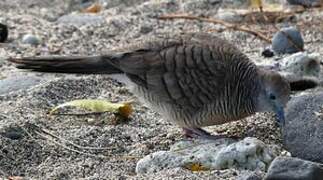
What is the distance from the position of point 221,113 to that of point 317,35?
2.45 metres

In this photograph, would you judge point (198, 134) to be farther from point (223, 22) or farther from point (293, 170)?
point (223, 22)

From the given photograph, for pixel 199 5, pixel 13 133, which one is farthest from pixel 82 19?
pixel 13 133

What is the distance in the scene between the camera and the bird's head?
173 inches

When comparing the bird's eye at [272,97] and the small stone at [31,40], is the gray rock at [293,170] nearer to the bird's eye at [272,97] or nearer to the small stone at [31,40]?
the bird's eye at [272,97]

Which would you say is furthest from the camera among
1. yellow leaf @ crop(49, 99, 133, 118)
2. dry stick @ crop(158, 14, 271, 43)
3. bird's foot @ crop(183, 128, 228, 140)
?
dry stick @ crop(158, 14, 271, 43)

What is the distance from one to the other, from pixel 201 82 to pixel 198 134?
0.33 metres

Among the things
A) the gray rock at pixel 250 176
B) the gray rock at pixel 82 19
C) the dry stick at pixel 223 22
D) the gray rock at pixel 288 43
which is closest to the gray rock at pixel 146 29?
the dry stick at pixel 223 22

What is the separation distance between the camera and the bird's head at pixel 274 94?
4.40 m

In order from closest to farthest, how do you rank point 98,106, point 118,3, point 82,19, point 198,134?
point 198,134, point 98,106, point 82,19, point 118,3

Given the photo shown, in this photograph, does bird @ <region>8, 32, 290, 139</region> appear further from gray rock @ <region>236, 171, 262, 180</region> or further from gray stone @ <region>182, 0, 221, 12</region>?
gray stone @ <region>182, 0, 221, 12</region>

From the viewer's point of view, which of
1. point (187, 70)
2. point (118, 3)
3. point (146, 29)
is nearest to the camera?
point (187, 70)

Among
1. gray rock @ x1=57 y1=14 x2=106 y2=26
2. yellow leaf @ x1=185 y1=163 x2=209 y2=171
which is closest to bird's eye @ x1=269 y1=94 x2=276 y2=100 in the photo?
yellow leaf @ x1=185 y1=163 x2=209 y2=171

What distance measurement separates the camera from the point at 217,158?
160 inches

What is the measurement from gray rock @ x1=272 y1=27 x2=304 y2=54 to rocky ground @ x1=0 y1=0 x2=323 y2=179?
144 millimetres
